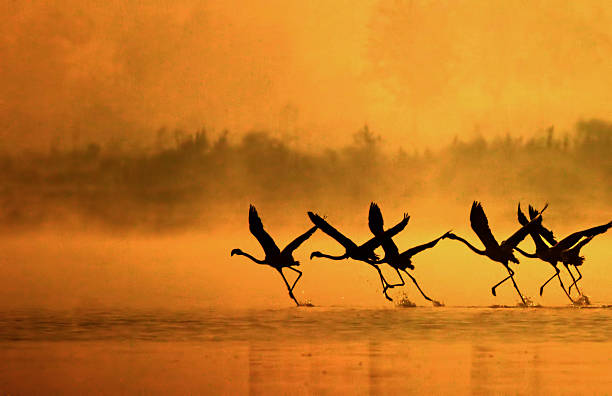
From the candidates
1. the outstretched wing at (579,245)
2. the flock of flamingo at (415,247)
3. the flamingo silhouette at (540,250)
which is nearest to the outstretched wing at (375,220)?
the flock of flamingo at (415,247)

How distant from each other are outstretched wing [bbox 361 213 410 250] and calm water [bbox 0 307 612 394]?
87.7 inches

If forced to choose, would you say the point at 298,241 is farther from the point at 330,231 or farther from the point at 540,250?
the point at 540,250

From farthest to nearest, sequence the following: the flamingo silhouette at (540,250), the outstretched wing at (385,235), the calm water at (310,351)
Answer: the flamingo silhouette at (540,250) < the outstretched wing at (385,235) < the calm water at (310,351)

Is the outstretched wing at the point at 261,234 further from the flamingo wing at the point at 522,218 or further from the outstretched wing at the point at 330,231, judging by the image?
the flamingo wing at the point at 522,218

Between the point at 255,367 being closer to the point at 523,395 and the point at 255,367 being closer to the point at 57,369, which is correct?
the point at 57,369

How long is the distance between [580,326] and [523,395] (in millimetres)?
11254

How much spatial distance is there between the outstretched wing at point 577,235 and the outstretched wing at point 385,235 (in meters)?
5.76

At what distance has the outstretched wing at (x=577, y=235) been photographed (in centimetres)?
3203

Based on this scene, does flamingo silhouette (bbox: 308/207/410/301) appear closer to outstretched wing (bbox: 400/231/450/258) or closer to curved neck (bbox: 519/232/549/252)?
outstretched wing (bbox: 400/231/450/258)

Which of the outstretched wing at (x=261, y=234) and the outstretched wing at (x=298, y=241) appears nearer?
the outstretched wing at (x=298, y=241)

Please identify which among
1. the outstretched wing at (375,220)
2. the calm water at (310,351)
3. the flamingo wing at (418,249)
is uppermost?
the outstretched wing at (375,220)

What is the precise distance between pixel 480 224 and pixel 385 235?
2900mm

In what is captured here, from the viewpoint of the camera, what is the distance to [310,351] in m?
25.9

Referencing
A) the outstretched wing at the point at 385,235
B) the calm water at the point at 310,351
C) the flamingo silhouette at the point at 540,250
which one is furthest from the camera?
the flamingo silhouette at the point at 540,250
